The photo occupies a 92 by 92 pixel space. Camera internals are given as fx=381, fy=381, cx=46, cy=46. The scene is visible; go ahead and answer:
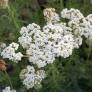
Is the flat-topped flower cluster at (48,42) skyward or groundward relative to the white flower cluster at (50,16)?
groundward

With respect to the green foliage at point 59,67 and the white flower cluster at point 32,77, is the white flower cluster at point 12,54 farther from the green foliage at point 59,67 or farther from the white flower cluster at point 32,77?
the green foliage at point 59,67

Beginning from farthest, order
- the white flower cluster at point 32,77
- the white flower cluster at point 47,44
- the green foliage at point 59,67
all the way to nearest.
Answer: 1. the green foliage at point 59,67
2. the white flower cluster at point 32,77
3. the white flower cluster at point 47,44

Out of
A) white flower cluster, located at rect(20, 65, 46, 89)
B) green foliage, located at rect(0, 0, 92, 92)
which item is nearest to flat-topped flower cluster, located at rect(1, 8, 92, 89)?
white flower cluster, located at rect(20, 65, 46, 89)

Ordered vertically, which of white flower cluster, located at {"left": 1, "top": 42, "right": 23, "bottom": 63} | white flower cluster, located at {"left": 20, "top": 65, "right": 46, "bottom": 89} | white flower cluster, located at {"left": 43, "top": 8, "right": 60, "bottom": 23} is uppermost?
white flower cluster, located at {"left": 43, "top": 8, "right": 60, "bottom": 23}

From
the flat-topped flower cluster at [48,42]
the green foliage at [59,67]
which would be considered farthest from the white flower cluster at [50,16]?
the green foliage at [59,67]

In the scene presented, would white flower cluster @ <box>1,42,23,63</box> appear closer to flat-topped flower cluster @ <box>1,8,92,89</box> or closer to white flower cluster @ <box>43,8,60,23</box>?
flat-topped flower cluster @ <box>1,8,92,89</box>

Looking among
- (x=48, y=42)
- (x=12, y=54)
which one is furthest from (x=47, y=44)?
(x=12, y=54)

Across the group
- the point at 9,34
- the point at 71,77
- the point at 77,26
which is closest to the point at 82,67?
the point at 71,77

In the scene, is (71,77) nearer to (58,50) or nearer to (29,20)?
(58,50)
